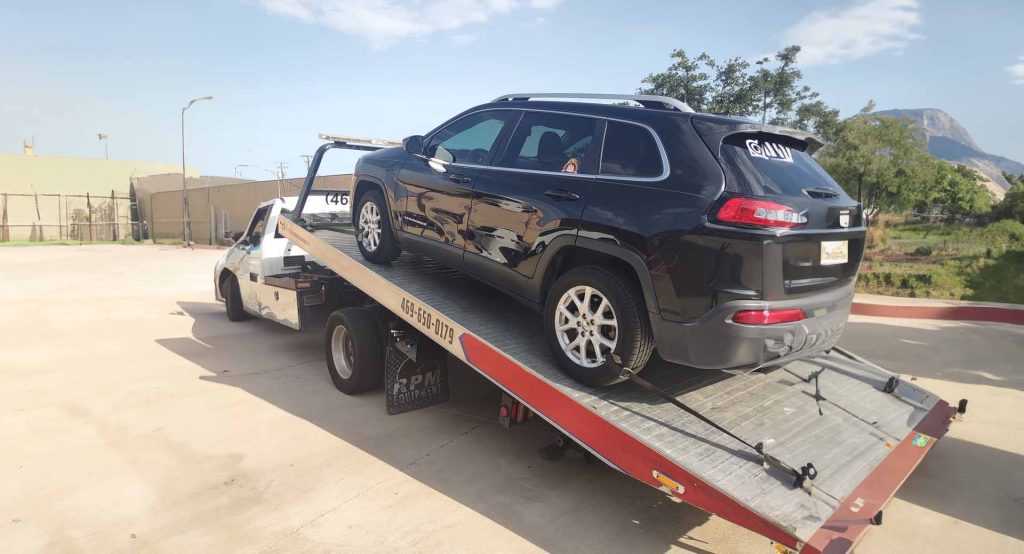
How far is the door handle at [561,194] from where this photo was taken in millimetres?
3992

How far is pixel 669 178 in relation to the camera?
360cm

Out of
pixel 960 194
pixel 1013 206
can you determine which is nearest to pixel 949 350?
pixel 1013 206

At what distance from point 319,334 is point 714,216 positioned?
22.8 ft

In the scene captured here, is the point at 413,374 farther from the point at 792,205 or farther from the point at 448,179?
the point at 792,205

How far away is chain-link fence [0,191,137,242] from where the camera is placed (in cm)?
3747

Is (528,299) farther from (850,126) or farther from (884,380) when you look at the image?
(850,126)

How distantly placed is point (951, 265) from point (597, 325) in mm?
16394

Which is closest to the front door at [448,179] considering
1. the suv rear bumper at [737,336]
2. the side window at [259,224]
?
the suv rear bumper at [737,336]

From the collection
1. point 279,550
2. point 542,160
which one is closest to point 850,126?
point 542,160

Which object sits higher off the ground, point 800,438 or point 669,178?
point 669,178

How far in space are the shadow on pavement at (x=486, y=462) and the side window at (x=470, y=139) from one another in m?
2.29

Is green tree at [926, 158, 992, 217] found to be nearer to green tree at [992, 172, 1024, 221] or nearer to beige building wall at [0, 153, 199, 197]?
green tree at [992, 172, 1024, 221]

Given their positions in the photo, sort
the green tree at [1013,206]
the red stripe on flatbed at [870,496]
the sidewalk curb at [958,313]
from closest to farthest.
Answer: the red stripe on flatbed at [870,496] < the sidewalk curb at [958,313] < the green tree at [1013,206]

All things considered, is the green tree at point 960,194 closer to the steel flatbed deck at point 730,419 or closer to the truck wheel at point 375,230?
the steel flatbed deck at point 730,419
